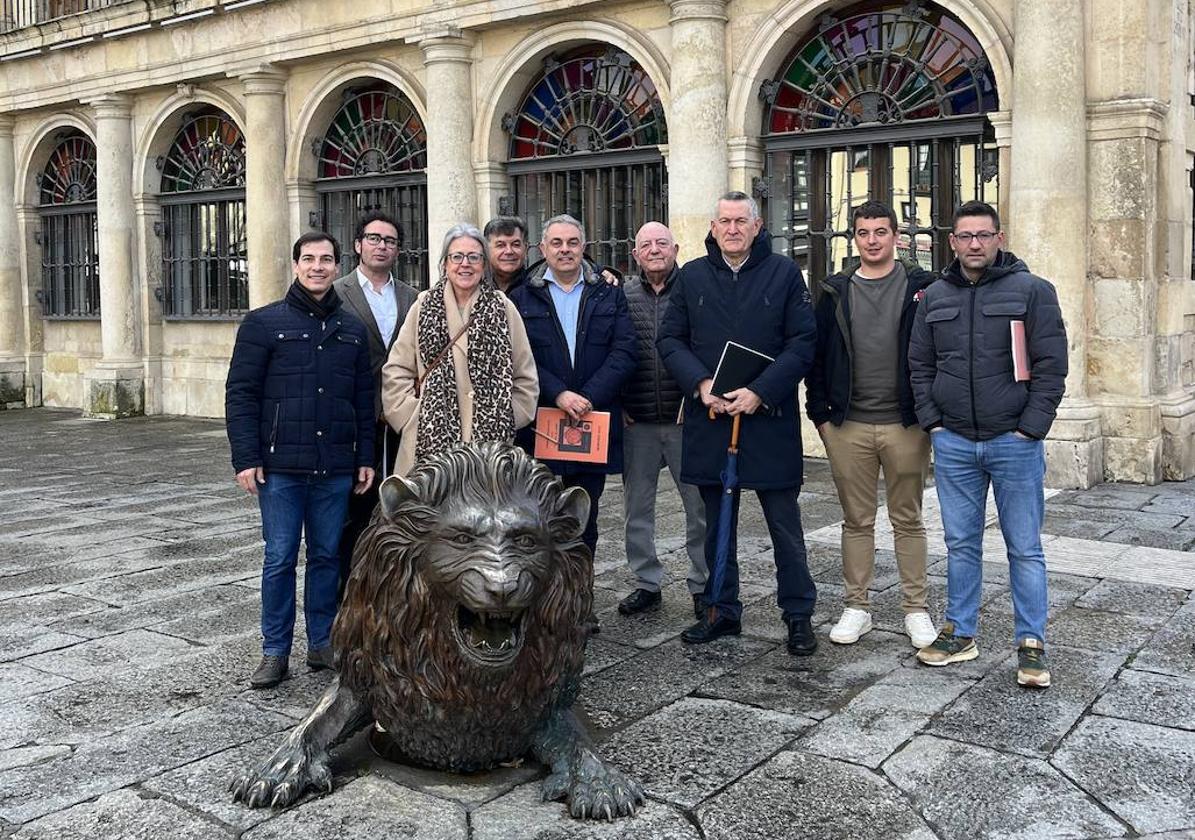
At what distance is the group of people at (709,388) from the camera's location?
474 centimetres

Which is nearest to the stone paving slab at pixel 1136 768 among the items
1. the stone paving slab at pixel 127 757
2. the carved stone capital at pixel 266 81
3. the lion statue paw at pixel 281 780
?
the lion statue paw at pixel 281 780

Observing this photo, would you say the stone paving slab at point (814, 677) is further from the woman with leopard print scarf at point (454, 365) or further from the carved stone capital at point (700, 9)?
the carved stone capital at point (700, 9)

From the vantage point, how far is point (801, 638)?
5121 millimetres

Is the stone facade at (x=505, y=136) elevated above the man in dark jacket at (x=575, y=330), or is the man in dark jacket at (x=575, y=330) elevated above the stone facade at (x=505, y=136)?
the stone facade at (x=505, y=136)

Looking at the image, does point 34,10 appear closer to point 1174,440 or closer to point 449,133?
point 449,133

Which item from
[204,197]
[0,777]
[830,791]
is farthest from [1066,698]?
[204,197]

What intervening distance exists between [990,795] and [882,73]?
8.21 metres

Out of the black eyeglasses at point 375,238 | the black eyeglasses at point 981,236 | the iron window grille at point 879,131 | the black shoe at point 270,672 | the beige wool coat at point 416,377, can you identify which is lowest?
the black shoe at point 270,672

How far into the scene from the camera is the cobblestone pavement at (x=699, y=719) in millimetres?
3502

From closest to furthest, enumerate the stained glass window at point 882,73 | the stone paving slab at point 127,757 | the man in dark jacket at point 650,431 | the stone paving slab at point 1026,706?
the stone paving slab at point 127,757
the stone paving slab at point 1026,706
the man in dark jacket at point 650,431
the stained glass window at point 882,73

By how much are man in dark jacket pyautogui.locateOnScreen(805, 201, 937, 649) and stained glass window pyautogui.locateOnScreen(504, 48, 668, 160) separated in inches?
274

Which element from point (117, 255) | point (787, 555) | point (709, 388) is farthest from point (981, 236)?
point (117, 255)

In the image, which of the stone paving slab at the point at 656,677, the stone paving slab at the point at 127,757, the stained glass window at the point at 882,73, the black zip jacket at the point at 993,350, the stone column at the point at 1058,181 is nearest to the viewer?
the stone paving slab at the point at 127,757

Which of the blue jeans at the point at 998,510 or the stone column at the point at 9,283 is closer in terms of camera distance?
the blue jeans at the point at 998,510
